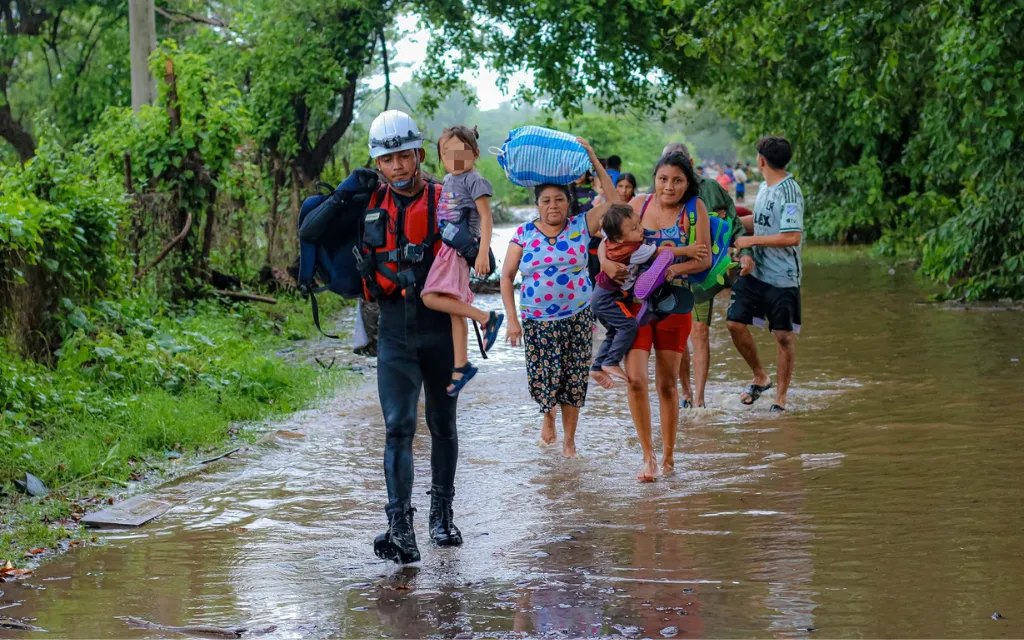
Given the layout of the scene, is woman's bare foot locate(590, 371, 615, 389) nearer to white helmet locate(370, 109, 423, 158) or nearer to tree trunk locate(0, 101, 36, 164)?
white helmet locate(370, 109, 423, 158)

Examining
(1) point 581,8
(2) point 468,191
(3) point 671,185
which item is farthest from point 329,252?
(1) point 581,8

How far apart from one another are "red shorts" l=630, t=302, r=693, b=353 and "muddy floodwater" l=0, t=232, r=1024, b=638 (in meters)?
0.76

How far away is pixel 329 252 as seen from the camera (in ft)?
19.2

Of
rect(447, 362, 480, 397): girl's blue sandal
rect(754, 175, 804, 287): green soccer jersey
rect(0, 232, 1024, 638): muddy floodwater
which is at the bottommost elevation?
rect(0, 232, 1024, 638): muddy floodwater

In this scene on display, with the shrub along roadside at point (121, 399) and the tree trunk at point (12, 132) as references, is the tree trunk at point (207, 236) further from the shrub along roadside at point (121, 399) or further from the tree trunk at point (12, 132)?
the tree trunk at point (12, 132)

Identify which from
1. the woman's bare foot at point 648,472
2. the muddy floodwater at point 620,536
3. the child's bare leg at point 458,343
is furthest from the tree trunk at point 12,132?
the child's bare leg at point 458,343

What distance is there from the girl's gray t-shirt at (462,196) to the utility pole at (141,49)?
31.1 ft

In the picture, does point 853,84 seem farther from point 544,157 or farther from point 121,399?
point 121,399

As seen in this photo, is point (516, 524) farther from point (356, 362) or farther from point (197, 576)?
point (356, 362)

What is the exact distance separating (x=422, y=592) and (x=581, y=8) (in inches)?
536

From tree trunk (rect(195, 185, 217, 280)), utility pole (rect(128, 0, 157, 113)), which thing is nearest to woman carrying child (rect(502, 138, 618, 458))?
tree trunk (rect(195, 185, 217, 280))

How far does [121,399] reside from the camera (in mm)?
8859

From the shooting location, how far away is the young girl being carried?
5.70m

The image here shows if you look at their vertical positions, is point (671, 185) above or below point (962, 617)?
above
